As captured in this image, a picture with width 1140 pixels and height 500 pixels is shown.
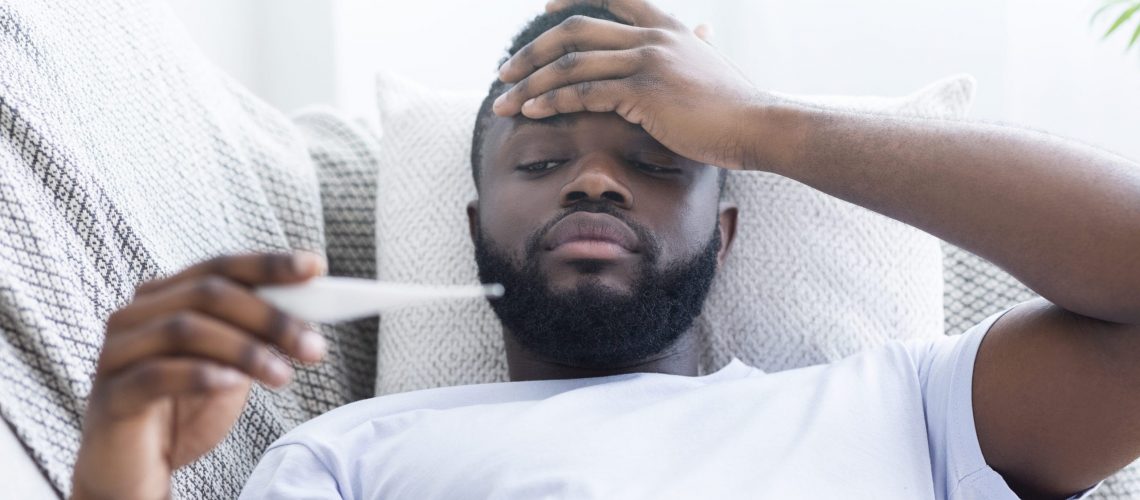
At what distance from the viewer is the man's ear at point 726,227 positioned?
1.29 meters

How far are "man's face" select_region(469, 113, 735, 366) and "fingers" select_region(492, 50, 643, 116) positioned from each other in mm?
42

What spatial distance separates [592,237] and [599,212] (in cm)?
3

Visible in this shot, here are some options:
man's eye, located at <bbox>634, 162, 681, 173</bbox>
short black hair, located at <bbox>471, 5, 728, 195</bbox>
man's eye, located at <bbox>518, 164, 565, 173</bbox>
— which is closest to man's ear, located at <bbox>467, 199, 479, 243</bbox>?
short black hair, located at <bbox>471, 5, 728, 195</bbox>

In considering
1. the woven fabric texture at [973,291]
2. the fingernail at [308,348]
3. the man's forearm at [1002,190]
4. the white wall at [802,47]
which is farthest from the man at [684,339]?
the white wall at [802,47]

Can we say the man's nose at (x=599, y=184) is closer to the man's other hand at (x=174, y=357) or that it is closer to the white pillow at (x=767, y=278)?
the white pillow at (x=767, y=278)

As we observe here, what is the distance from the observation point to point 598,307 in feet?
3.54

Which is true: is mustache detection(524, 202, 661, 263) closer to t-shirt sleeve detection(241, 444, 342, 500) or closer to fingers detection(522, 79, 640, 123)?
fingers detection(522, 79, 640, 123)

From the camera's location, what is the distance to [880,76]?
195 cm

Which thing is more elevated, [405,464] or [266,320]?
[266,320]

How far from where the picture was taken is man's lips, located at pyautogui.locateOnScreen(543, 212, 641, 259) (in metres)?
1.07

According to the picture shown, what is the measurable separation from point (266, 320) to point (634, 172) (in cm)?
62

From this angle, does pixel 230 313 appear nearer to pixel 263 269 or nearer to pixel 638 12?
pixel 263 269

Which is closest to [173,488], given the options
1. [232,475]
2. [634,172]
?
[232,475]

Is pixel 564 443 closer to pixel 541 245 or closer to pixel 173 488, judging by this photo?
pixel 541 245
